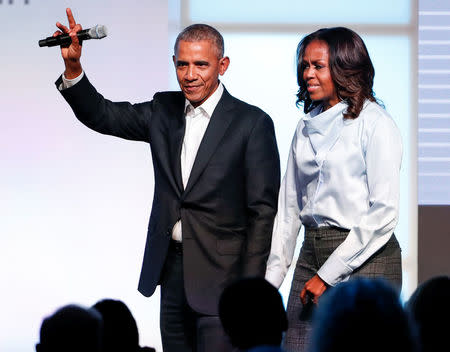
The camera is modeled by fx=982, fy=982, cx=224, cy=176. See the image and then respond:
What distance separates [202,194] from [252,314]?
2.56 ft

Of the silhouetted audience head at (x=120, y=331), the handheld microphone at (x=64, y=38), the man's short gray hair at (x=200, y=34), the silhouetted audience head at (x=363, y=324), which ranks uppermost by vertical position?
the man's short gray hair at (x=200, y=34)

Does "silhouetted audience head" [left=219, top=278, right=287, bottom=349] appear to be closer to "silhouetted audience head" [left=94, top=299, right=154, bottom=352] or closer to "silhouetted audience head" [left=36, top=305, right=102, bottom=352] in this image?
"silhouetted audience head" [left=94, top=299, right=154, bottom=352]

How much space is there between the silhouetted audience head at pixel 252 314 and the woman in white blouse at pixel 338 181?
0.46 meters

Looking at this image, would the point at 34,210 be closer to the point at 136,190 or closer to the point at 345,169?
the point at 136,190

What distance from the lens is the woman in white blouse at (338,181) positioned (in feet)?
9.68

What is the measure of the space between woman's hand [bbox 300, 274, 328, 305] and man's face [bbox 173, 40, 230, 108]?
0.74 m

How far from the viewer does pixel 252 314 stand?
2465mm

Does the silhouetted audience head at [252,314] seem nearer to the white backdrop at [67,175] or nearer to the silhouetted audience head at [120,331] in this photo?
the silhouetted audience head at [120,331]

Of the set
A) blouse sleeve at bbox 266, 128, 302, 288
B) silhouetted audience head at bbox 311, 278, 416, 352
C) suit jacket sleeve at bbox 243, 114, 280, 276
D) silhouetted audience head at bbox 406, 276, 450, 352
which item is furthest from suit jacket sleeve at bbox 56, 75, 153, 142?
silhouetted audience head at bbox 311, 278, 416, 352

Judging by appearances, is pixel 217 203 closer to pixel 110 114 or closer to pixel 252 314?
pixel 110 114

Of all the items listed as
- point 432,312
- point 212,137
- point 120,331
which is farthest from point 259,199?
point 432,312

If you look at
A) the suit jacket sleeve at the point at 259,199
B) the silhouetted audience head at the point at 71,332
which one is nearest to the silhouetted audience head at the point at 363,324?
the silhouetted audience head at the point at 71,332

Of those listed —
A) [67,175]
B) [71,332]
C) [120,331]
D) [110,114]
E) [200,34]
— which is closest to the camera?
[71,332]

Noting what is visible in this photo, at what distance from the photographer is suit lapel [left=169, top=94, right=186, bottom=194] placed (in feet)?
A: 10.6
